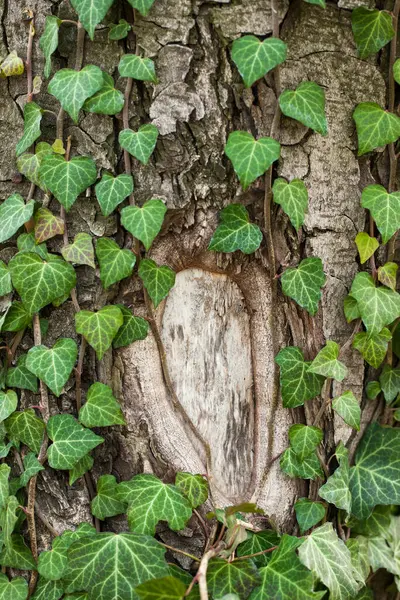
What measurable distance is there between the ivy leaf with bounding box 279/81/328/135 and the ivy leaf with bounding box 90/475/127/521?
89cm

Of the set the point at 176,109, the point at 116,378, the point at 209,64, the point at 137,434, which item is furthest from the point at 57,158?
the point at 137,434

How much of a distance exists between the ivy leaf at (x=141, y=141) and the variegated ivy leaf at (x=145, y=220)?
0.31 feet

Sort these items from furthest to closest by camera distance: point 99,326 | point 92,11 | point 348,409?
1. point 348,409
2. point 99,326
3. point 92,11

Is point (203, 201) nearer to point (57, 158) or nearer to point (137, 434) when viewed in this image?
point (57, 158)

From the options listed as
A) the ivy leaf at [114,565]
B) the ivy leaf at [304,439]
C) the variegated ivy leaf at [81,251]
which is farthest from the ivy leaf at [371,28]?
the ivy leaf at [114,565]

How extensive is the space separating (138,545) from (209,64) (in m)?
1.02

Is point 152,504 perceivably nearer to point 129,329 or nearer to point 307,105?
point 129,329

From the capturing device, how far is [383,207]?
143cm

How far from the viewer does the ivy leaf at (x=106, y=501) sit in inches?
55.8

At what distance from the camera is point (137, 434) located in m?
1.46

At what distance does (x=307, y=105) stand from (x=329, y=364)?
1.89ft

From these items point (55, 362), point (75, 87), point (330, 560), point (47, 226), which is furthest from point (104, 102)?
point (330, 560)

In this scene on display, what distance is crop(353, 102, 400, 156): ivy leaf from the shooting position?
4.66ft

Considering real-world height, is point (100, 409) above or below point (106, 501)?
above
